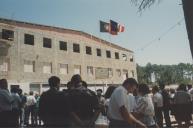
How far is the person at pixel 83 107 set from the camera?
6.01m

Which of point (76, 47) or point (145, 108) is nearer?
point (145, 108)

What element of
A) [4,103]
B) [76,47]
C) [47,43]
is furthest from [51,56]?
[4,103]

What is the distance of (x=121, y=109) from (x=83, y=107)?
2.90 feet

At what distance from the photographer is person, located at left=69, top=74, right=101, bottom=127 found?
6008 millimetres

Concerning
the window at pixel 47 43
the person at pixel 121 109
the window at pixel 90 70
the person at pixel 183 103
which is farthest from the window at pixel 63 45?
the person at pixel 121 109

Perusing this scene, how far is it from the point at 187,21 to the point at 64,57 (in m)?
34.2

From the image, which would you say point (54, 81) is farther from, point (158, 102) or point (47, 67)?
point (47, 67)

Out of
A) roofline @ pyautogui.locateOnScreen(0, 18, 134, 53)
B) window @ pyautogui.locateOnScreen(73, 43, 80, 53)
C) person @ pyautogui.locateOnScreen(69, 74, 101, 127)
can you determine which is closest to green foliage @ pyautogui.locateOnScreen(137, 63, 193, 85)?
roofline @ pyautogui.locateOnScreen(0, 18, 134, 53)

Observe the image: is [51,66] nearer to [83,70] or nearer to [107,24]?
[83,70]

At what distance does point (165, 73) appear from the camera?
364 ft

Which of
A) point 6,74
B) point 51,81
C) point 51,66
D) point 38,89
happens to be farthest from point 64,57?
point 51,81

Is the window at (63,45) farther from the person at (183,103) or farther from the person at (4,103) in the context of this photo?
the person at (4,103)

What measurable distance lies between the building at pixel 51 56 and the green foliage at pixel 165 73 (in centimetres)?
3925

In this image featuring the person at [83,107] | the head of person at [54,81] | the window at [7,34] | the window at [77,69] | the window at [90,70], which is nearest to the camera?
the person at [83,107]
